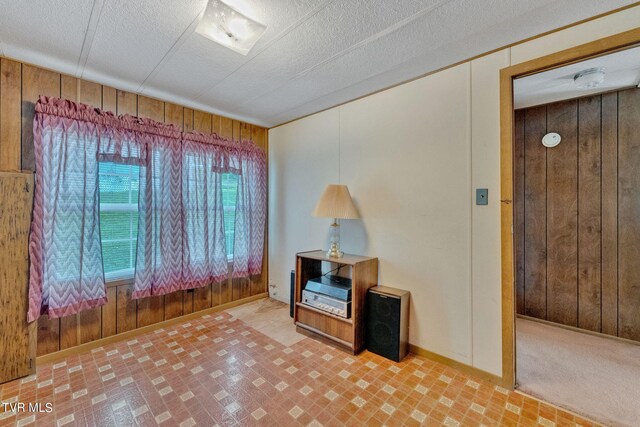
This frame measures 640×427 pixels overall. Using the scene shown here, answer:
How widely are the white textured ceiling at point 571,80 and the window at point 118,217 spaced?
339cm

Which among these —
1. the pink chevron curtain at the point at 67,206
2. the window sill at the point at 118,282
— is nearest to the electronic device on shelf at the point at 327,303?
the window sill at the point at 118,282

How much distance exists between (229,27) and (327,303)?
7.27 ft

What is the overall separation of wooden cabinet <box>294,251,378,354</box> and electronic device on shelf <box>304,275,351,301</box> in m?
0.09

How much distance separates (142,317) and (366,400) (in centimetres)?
225

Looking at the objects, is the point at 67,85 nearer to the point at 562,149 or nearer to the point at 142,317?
the point at 142,317

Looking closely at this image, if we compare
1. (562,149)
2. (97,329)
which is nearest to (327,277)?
(97,329)

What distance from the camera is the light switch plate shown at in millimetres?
1929

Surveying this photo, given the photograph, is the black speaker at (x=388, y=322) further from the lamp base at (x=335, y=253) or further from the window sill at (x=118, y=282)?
the window sill at (x=118, y=282)

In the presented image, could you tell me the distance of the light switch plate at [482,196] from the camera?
1.93 meters

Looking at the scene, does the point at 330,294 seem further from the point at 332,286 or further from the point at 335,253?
the point at 335,253

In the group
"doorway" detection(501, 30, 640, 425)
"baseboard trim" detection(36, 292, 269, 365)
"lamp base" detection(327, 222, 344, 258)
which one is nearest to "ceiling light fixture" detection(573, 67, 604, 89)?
"doorway" detection(501, 30, 640, 425)

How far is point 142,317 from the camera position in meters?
2.65

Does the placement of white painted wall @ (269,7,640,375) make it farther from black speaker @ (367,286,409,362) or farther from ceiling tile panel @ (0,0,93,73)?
ceiling tile panel @ (0,0,93,73)

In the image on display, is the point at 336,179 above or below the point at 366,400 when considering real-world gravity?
above
